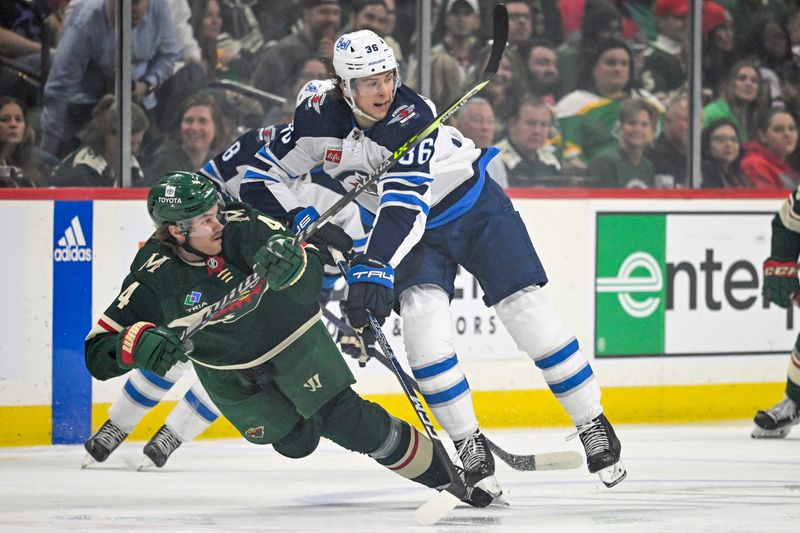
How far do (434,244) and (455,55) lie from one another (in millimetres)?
2059

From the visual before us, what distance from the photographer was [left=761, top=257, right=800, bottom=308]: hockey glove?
18.4 ft

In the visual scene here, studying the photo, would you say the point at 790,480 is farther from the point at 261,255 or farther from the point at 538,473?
the point at 261,255

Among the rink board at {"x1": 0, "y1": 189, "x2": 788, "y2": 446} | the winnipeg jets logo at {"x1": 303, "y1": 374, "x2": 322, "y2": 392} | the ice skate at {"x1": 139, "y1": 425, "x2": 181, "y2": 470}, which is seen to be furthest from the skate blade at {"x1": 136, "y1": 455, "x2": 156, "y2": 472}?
the winnipeg jets logo at {"x1": 303, "y1": 374, "x2": 322, "y2": 392}

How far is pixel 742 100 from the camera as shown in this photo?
669 cm

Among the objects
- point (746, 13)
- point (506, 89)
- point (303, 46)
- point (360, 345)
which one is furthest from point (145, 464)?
point (746, 13)

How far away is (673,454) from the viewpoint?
5.41 m

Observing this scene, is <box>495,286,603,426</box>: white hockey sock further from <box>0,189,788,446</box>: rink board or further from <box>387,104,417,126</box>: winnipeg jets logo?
<box>0,189,788,446</box>: rink board

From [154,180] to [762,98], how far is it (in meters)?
2.61

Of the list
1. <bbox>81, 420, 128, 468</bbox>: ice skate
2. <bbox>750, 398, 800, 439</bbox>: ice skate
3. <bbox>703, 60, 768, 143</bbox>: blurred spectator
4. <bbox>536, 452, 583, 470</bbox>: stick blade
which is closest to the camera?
<bbox>536, 452, 583, 470</bbox>: stick blade

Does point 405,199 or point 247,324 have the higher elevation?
point 405,199

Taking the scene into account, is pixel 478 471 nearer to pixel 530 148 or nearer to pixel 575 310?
pixel 575 310

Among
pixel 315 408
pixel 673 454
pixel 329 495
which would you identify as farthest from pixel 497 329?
pixel 315 408

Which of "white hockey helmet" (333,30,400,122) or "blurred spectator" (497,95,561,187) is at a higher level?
"white hockey helmet" (333,30,400,122)

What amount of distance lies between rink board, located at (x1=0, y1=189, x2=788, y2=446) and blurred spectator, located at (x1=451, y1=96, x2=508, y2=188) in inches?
6.3
